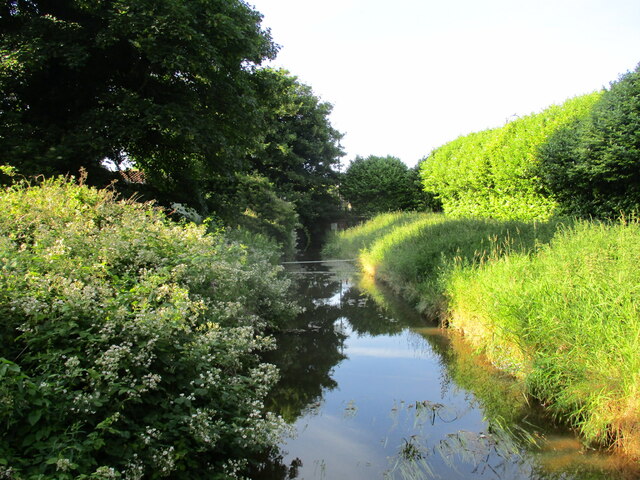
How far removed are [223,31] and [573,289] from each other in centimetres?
1041

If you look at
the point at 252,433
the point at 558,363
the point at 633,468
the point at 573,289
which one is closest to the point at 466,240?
the point at 573,289

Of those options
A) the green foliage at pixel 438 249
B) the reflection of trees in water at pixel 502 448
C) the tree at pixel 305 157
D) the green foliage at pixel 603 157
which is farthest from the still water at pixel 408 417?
the tree at pixel 305 157

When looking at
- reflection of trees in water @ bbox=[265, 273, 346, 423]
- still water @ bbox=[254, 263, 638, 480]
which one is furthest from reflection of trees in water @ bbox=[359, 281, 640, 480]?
reflection of trees in water @ bbox=[265, 273, 346, 423]

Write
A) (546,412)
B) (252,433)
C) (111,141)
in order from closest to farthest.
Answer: (252,433) < (546,412) < (111,141)

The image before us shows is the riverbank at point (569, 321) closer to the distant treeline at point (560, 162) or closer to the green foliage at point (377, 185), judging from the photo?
the distant treeline at point (560, 162)

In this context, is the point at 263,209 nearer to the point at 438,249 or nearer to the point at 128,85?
the point at 128,85

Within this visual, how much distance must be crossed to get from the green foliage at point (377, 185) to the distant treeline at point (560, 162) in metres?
11.8

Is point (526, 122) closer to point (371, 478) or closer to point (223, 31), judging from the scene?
point (223, 31)

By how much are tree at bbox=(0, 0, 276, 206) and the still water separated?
6659 millimetres

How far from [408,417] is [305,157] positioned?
99.9ft

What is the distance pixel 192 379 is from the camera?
11.5 feet

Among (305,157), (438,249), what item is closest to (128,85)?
(438,249)

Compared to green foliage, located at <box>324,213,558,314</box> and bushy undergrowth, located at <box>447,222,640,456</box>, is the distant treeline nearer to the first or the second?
green foliage, located at <box>324,213,558,314</box>

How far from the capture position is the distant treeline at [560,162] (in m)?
13.1
